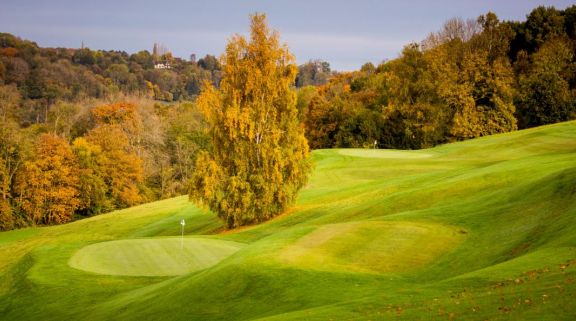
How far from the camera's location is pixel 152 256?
30.1 m

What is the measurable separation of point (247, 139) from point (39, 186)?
49740mm

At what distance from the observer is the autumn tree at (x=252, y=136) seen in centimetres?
4438

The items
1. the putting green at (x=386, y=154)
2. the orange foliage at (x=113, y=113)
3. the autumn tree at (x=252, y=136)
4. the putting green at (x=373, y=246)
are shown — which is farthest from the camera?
the orange foliage at (x=113, y=113)

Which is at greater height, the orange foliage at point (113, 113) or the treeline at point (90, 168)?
the orange foliage at point (113, 113)

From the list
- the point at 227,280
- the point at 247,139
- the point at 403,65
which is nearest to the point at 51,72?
the point at 403,65

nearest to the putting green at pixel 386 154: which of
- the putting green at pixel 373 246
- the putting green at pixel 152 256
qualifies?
the putting green at pixel 152 256

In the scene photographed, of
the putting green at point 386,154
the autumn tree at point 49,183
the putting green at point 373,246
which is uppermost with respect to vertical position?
the putting green at point 386,154

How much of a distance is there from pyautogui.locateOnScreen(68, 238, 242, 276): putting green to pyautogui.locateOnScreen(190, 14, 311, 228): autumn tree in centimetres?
1121

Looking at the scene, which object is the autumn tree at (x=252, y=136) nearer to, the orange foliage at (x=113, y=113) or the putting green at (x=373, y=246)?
the putting green at (x=373, y=246)

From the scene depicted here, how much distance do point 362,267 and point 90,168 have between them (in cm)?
7401

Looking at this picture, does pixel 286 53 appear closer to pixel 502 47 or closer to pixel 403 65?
pixel 403 65

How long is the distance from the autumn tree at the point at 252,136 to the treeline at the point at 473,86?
43.5m

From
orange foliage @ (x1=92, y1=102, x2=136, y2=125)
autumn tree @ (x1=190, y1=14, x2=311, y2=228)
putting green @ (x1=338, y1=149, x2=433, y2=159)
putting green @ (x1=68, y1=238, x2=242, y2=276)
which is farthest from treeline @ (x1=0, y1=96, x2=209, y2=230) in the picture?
putting green @ (x1=68, y1=238, x2=242, y2=276)

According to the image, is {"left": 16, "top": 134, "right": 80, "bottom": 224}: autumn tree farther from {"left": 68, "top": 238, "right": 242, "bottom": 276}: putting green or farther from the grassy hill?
{"left": 68, "top": 238, "right": 242, "bottom": 276}: putting green
